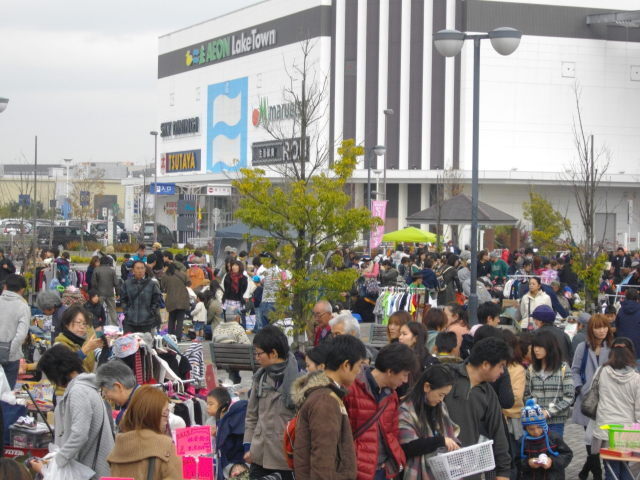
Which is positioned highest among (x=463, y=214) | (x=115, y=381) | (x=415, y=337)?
(x=463, y=214)

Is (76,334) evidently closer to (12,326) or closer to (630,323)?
(12,326)

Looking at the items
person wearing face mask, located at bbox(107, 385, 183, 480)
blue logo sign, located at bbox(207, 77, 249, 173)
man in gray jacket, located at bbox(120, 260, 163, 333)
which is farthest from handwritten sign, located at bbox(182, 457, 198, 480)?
blue logo sign, located at bbox(207, 77, 249, 173)

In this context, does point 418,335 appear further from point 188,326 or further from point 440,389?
point 188,326

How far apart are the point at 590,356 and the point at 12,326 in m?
6.24

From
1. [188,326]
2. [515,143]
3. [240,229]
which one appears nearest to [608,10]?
[515,143]

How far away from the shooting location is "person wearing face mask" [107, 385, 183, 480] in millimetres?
6172

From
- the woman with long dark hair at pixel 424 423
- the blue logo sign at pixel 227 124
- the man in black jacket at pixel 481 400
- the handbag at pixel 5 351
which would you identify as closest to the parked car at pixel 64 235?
the blue logo sign at pixel 227 124

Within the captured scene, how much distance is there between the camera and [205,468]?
292 inches

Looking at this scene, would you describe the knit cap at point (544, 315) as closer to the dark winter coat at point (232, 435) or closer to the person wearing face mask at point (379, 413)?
the dark winter coat at point (232, 435)

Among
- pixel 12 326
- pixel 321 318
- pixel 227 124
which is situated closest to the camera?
pixel 12 326

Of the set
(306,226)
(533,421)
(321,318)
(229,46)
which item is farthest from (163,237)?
(533,421)

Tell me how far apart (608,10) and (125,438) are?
6943cm

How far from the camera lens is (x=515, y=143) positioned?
69062 millimetres

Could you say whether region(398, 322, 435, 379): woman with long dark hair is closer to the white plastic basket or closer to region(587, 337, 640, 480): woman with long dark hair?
region(587, 337, 640, 480): woman with long dark hair
